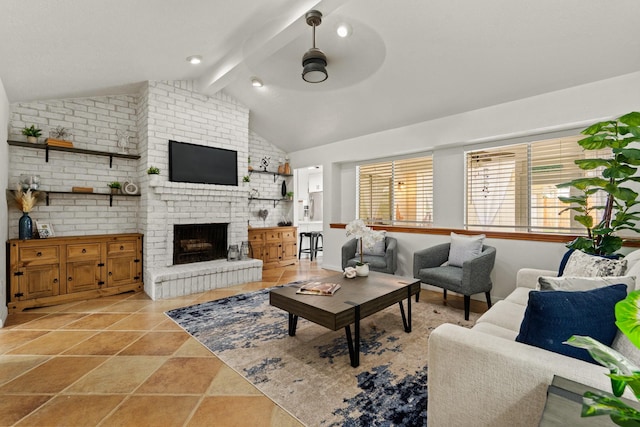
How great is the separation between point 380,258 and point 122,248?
3.67m

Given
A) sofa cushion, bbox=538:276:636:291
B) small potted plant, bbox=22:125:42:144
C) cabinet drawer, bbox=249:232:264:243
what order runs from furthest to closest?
cabinet drawer, bbox=249:232:264:243
small potted plant, bbox=22:125:42:144
sofa cushion, bbox=538:276:636:291

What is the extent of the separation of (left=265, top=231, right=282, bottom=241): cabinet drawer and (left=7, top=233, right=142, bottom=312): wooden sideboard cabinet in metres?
2.23

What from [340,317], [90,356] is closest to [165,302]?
[90,356]

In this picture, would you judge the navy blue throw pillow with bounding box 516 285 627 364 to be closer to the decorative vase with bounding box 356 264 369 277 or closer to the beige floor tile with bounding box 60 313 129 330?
the decorative vase with bounding box 356 264 369 277

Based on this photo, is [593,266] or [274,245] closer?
[593,266]

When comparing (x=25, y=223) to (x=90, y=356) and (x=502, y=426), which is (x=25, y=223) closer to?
(x=90, y=356)

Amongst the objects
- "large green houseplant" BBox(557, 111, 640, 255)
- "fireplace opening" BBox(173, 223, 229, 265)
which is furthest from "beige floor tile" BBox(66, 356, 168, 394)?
"large green houseplant" BBox(557, 111, 640, 255)

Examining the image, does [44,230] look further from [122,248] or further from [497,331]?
[497,331]

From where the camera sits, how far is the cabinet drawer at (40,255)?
346cm

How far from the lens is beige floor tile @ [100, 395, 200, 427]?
172 cm

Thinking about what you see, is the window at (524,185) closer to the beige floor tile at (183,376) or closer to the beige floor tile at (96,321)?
the beige floor tile at (183,376)

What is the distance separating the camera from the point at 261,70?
413cm

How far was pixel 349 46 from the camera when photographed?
3307 millimetres

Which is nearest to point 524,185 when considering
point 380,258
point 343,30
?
point 380,258
